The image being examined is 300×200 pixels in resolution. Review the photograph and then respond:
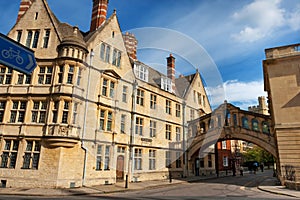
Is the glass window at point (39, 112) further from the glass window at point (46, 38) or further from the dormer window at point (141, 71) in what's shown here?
the dormer window at point (141, 71)

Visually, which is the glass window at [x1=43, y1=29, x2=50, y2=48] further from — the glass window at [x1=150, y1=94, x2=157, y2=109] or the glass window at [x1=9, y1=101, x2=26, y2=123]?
the glass window at [x1=150, y1=94, x2=157, y2=109]

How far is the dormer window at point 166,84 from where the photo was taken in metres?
27.6

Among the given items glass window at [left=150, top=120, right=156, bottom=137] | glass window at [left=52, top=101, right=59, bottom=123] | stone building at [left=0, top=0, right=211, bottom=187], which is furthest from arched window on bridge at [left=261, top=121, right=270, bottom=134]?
glass window at [left=52, top=101, right=59, bottom=123]

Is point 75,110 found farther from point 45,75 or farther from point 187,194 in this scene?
point 187,194

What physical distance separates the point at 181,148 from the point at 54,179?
16.3 meters

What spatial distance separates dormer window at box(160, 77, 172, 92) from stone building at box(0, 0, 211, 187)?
3159 mm

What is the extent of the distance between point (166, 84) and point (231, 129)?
31.4 ft

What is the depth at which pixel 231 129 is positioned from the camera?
23.9 metres

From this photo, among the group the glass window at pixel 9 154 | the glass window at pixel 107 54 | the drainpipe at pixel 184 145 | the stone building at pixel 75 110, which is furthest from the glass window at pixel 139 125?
the glass window at pixel 9 154

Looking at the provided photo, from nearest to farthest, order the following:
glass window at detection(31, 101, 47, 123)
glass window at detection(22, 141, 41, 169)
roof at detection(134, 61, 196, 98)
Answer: glass window at detection(22, 141, 41, 169) < glass window at detection(31, 101, 47, 123) < roof at detection(134, 61, 196, 98)

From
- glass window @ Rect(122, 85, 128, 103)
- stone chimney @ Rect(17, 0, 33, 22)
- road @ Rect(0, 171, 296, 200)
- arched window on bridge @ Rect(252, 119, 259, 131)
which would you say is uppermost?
stone chimney @ Rect(17, 0, 33, 22)

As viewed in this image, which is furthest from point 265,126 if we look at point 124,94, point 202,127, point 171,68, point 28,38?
point 28,38

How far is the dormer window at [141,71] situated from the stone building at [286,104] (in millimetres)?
12045

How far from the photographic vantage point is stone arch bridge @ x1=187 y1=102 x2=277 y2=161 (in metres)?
22.1
